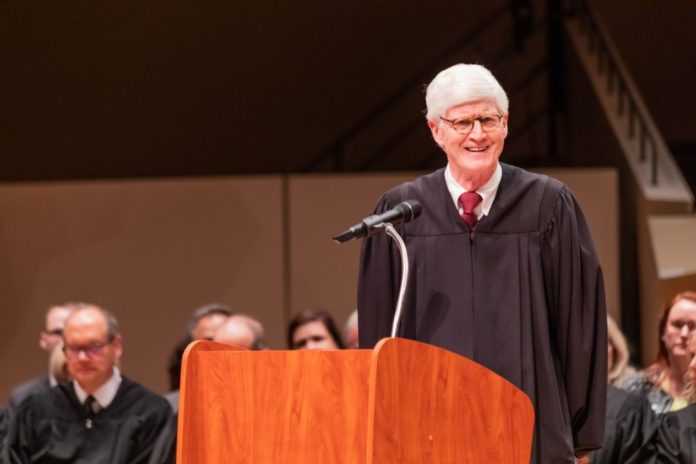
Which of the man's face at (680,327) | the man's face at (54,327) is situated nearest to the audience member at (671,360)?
the man's face at (680,327)

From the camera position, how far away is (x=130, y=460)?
16.9 feet

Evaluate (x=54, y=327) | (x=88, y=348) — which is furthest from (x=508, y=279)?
(x=54, y=327)

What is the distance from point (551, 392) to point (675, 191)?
5.66 meters

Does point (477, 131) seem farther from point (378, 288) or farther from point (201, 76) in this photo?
point (201, 76)

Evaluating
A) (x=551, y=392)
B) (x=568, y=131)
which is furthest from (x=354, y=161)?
(x=551, y=392)

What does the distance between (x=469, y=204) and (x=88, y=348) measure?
261 centimetres

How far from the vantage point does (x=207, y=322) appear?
627 cm

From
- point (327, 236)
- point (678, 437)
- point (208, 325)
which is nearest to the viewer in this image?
point (678, 437)

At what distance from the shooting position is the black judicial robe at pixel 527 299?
303 cm

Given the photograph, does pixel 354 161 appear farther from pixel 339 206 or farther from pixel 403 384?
pixel 403 384

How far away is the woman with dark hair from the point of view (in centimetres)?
623

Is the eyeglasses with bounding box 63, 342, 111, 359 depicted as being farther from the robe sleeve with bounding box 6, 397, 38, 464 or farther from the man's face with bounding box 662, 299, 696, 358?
the man's face with bounding box 662, 299, 696, 358

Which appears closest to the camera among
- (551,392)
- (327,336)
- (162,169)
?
(551,392)

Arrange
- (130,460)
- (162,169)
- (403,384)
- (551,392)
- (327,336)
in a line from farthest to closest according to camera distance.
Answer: (162,169), (327,336), (130,460), (551,392), (403,384)
